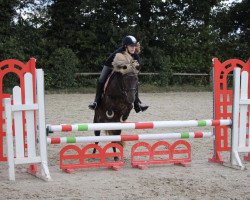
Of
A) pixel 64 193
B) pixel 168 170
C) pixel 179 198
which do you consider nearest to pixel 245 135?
pixel 168 170

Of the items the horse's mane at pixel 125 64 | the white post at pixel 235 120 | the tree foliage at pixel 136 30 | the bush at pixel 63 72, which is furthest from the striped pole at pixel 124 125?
the tree foliage at pixel 136 30

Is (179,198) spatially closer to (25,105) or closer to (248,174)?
(248,174)

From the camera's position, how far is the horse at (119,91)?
6113 millimetres

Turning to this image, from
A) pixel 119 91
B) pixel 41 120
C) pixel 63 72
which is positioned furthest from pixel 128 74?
pixel 63 72

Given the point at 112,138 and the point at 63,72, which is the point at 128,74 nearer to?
the point at 112,138

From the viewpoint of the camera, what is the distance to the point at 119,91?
6500mm

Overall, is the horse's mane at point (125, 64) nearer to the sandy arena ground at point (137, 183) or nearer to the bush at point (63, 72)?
the sandy arena ground at point (137, 183)

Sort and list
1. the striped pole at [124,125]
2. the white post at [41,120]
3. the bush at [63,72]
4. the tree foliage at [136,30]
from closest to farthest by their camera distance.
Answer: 1. the white post at [41,120]
2. the striped pole at [124,125]
3. the bush at [63,72]
4. the tree foliage at [136,30]

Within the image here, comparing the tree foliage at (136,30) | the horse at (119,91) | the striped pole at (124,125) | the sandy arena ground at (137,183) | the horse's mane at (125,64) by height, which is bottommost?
the sandy arena ground at (137,183)

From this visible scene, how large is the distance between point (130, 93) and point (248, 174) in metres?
1.89

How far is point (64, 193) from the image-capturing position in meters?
4.66

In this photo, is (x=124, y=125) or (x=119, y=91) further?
(x=119, y=91)

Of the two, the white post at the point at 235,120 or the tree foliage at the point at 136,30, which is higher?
the tree foliage at the point at 136,30

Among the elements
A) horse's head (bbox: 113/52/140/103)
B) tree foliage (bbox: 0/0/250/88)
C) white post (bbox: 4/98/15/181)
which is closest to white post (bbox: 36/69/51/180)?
white post (bbox: 4/98/15/181)
